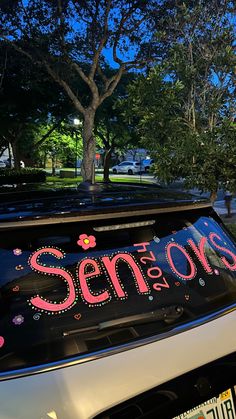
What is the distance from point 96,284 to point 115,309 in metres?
0.13

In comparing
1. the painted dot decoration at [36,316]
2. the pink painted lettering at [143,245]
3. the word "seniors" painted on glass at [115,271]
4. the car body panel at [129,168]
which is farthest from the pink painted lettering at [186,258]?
the car body panel at [129,168]

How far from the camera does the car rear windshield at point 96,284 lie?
1.63m

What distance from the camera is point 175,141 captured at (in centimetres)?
628

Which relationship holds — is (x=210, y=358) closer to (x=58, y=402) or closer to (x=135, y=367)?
(x=135, y=367)

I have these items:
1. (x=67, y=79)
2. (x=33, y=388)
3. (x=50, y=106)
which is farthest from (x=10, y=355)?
(x=50, y=106)

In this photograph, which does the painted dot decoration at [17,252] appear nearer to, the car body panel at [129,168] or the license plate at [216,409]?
the license plate at [216,409]

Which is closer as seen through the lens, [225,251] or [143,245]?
[143,245]

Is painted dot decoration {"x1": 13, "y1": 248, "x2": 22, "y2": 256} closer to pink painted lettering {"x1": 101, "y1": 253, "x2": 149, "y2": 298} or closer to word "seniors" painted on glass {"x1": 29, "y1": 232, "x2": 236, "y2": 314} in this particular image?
word "seniors" painted on glass {"x1": 29, "y1": 232, "x2": 236, "y2": 314}

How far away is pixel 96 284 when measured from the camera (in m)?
1.81

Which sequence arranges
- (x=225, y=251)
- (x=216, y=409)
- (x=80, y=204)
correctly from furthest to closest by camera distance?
(x=225, y=251) → (x=80, y=204) → (x=216, y=409)

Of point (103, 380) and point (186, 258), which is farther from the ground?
point (186, 258)

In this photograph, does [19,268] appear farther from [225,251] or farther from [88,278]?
[225,251]

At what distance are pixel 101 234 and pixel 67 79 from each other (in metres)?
16.9

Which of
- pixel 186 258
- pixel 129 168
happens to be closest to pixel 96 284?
pixel 186 258
